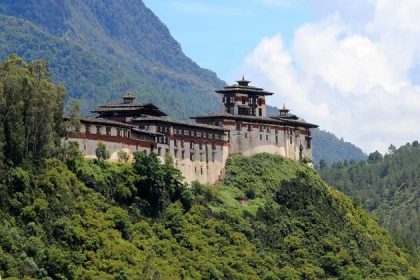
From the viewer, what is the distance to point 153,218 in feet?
436

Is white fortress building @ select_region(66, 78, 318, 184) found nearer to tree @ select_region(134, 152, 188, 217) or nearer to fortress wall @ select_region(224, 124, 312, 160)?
fortress wall @ select_region(224, 124, 312, 160)

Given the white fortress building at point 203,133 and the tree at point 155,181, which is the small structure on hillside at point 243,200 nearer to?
the white fortress building at point 203,133

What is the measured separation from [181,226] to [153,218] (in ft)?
11.6

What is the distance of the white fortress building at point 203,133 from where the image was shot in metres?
137

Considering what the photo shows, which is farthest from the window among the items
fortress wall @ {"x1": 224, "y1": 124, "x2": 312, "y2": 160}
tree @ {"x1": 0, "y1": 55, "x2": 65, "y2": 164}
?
tree @ {"x1": 0, "y1": 55, "x2": 65, "y2": 164}

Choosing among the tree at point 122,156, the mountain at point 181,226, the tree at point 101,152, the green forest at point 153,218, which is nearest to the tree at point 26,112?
the green forest at point 153,218

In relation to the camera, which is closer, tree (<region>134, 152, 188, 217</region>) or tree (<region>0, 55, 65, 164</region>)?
tree (<region>0, 55, 65, 164</region>)

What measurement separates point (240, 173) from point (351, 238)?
49.9ft

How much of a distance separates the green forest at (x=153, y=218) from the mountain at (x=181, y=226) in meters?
0.14

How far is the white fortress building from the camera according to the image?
137 metres

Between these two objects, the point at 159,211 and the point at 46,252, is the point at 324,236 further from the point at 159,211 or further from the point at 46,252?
the point at 46,252

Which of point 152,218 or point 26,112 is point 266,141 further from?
point 26,112

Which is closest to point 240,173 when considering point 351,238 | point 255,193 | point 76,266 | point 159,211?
point 255,193

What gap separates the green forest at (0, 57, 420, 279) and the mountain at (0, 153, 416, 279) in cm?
14
